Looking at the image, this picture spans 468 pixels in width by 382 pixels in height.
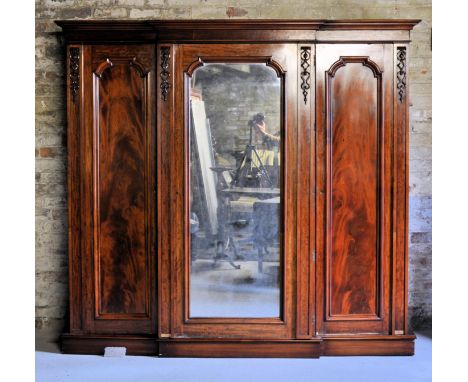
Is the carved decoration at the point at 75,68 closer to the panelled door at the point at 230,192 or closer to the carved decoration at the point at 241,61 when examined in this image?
the panelled door at the point at 230,192

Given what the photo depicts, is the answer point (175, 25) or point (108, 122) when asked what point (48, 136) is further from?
point (175, 25)

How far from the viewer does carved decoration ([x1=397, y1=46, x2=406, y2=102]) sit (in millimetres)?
3371

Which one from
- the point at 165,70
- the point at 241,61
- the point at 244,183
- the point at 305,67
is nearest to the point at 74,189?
the point at 165,70

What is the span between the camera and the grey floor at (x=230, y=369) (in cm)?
311

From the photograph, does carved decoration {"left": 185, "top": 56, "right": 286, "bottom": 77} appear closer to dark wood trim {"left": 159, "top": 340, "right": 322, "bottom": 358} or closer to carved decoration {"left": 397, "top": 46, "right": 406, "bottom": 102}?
carved decoration {"left": 397, "top": 46, "right": 406, "bottom": 102}

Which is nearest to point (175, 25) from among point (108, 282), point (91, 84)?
point (91, 84)

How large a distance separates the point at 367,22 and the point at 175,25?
124cm

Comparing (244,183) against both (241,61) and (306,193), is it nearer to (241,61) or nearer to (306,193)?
(306,193)

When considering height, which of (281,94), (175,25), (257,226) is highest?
(175,25)

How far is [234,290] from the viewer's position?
339 centimetres

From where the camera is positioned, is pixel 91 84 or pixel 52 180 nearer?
pixel 91 84

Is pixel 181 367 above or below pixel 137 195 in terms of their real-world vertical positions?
below

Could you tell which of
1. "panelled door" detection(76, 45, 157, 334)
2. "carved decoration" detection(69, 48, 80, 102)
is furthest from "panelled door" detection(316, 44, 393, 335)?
"carved decoration" detection(69, 48, 80, 102)

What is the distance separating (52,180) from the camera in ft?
12.5
